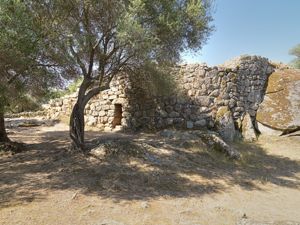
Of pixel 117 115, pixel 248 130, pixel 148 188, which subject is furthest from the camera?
pixel 117 115

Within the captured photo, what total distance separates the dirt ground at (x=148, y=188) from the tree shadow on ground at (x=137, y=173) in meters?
0.02

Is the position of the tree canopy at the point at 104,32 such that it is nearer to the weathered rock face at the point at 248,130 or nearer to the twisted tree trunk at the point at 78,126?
the twisted tree trunk at the point at 78,126

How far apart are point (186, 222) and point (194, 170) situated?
306 centimetres

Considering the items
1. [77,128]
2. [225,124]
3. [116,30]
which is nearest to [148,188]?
[77,128]

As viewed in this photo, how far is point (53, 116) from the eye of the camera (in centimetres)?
1697

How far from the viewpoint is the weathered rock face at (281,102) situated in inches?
508

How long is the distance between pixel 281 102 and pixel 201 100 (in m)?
3.48

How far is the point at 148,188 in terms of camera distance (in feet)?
22.3

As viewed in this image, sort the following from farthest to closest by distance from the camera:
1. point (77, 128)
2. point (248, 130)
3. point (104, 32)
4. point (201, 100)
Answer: point (201, 100) → point (248, 130) → point (77, 128) → point (104, 32)

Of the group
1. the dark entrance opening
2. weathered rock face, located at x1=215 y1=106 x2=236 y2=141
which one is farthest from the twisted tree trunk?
weathered rock face, located at x1=215 y1=106 x2=236 y2=141

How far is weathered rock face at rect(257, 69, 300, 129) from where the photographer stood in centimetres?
1290

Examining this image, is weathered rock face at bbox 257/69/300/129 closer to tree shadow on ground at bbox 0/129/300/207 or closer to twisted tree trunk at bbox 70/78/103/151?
Result: tree shadow on ground at bbox 0/129/300/207

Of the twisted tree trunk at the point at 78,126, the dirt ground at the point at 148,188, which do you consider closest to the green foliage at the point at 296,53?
the dirt ground at the point at 148,188

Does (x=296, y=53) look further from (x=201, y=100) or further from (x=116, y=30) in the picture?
(x=116, y=30)
